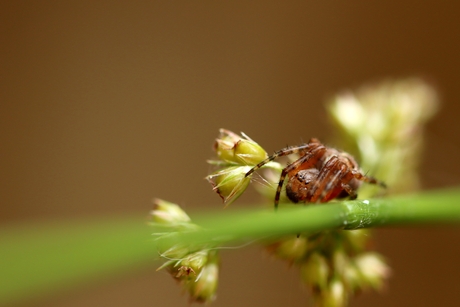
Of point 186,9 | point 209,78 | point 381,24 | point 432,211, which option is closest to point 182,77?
point 209,78

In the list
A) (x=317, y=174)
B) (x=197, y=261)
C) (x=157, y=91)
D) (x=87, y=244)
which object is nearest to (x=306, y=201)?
(x=317, y=174)

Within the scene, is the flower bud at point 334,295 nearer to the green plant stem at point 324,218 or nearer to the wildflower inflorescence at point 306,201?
the wildflower inflorescence at point 306,201

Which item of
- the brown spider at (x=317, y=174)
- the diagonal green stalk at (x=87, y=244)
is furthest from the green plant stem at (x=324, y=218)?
the brown spider at (x=317, y=174)

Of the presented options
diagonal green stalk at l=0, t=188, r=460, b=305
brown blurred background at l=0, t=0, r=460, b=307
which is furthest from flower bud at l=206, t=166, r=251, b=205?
brown blurred background at l=0, t=0, r=460, b=307

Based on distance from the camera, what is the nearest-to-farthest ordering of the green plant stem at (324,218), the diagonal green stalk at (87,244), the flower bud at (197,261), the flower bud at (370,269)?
the diagonal green stalk at (87,244) → the green plant stem at (324,218) → the flower bud at (197,261) → the flower bud at (370,269)

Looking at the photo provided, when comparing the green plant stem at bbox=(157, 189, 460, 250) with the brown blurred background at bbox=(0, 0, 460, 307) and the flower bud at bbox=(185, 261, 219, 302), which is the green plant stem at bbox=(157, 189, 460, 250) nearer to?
the flower bud at bbox=(185, 261, 219, 302)

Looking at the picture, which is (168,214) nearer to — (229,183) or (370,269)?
(229,183)

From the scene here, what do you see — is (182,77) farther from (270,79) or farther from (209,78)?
(270,79)
